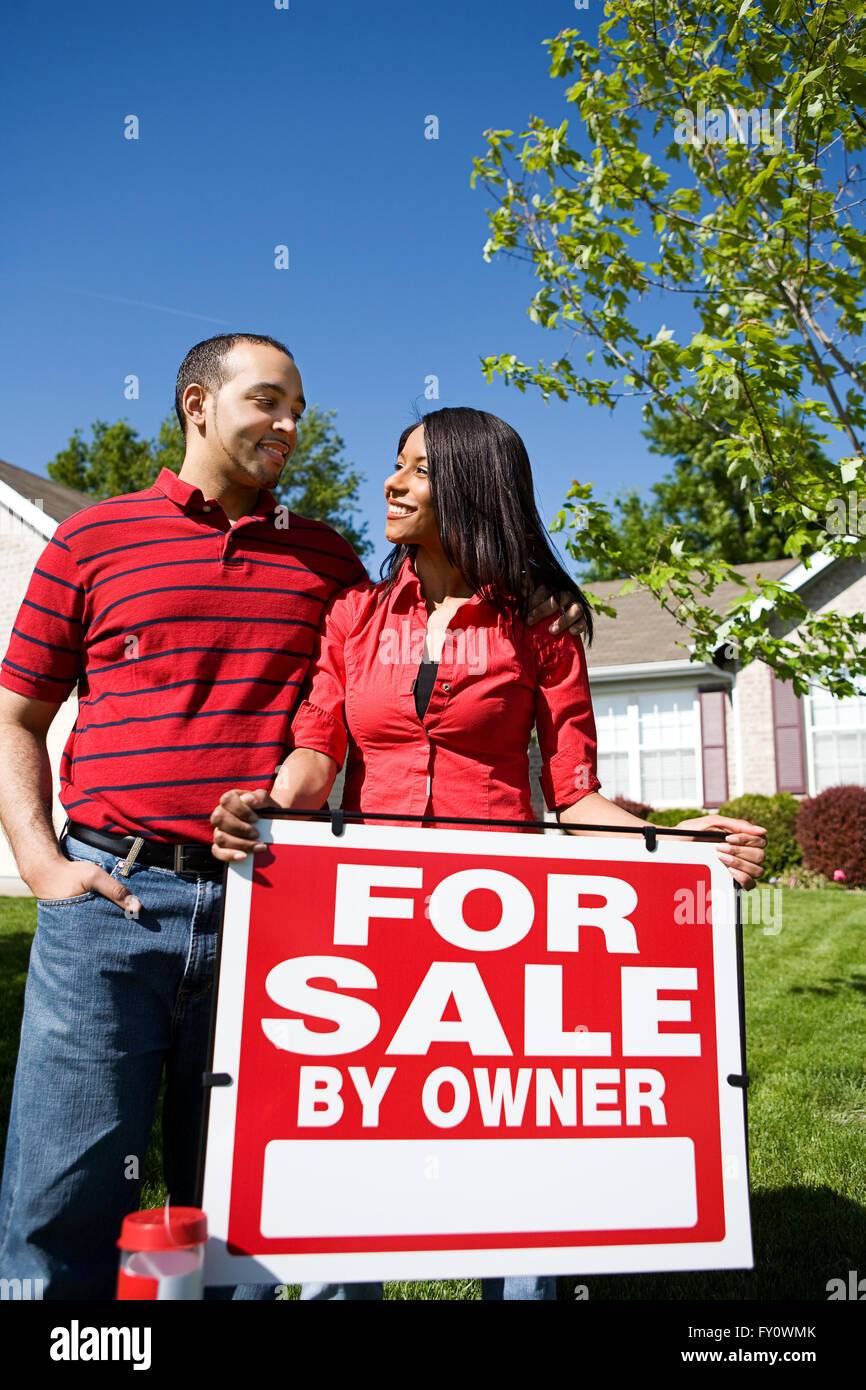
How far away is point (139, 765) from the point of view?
2.40 metres

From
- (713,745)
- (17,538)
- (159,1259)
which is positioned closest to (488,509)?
(159,1259)

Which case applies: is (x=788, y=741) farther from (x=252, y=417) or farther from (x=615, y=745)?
(x=252, y=417)

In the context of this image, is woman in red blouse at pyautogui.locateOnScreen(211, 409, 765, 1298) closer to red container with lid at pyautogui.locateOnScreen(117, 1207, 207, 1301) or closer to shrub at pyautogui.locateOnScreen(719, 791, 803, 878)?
red container with lid at pyautogui.locateOnScreen(117, 1207, 207, 1301)

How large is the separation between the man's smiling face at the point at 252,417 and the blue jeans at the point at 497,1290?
6.74 ft

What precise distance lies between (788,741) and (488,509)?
16.0 m

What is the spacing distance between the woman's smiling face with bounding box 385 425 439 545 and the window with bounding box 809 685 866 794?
50.6ft

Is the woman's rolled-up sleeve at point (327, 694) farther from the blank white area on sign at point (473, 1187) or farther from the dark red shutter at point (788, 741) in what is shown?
the dark red shutter at point (788, 741)

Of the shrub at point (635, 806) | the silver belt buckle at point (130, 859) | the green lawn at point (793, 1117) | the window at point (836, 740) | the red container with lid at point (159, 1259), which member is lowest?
the green lawn at point (793, 1117)

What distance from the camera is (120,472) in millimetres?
39062

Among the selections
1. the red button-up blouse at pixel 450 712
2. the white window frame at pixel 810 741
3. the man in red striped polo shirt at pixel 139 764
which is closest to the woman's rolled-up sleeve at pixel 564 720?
the red button-up blouse at pixel 450 712

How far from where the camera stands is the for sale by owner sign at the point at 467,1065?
2.01 m

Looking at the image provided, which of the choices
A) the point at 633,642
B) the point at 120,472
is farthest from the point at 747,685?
the point at 120,472
